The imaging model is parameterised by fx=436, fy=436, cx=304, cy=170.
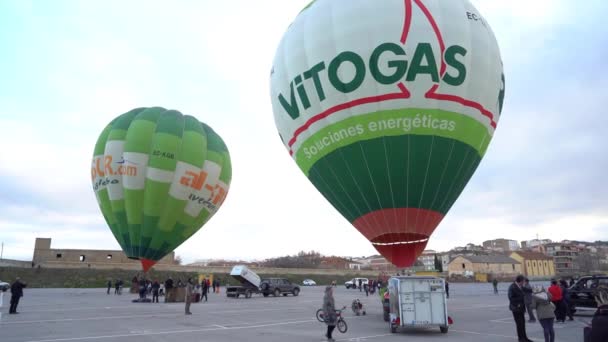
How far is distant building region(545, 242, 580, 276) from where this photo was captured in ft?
448

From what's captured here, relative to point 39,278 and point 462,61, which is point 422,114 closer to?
point 462,61

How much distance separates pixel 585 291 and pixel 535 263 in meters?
110

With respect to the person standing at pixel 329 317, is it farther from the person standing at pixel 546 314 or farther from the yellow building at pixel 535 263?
the yellow building at pixel 535 263

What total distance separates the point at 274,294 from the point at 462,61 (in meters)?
23.2

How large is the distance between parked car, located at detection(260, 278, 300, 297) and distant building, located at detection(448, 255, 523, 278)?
6873 centimetres

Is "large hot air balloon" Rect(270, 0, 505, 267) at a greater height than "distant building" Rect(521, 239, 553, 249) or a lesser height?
lesser

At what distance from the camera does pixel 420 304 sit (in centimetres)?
1185

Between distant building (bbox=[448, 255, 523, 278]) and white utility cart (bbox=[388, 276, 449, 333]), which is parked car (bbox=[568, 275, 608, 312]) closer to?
white utility cart (bbox=[388, 276, 449, 333])

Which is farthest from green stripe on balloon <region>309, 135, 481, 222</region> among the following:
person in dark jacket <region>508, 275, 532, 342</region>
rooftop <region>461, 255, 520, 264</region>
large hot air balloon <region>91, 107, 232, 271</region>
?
rooftop <region>461, 255, 520, 264</region>

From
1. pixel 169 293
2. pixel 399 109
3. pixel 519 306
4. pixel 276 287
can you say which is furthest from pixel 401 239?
pixel 276 287

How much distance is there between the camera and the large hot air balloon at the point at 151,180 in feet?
76.4

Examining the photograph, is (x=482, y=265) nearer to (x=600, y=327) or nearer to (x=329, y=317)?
(x=329, y=317)

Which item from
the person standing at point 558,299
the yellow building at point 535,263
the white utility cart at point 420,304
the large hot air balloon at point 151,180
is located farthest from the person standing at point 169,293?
the yellow building at point 535,263

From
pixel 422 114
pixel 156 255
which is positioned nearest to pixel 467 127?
pixel 422 114
